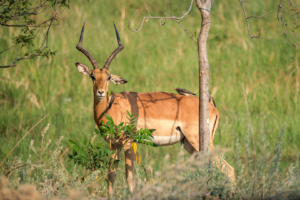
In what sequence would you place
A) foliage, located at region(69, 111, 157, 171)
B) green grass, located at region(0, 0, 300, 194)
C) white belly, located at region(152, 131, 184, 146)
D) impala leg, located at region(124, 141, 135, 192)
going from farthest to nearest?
green grass, located at region(0, 0, 300, 194) → white belly, located at region(152, 131, 184, 146) → impala leg, located at region(124, 141, 135, 192) → foliage, located at region(69, 111, 157, 171)

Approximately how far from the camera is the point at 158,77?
32.6ft

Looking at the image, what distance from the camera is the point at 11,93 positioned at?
8.87 m

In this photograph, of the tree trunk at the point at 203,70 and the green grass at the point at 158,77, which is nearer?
the tree trunk at the point at 203,70

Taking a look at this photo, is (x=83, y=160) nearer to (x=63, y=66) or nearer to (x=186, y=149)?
(x=186, y=149)

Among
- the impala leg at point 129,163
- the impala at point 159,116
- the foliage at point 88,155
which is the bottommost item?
the impala leg at point 129,163

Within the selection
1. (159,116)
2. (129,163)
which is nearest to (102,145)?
(129,163)

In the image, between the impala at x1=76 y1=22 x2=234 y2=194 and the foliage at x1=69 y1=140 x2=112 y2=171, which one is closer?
the foliage at x1=69 y1=140 x2=112 y2=171

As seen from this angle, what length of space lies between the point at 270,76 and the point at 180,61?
107 inches

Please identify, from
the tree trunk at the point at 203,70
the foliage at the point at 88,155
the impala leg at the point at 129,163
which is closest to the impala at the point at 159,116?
the impala leg at the point at 129,163

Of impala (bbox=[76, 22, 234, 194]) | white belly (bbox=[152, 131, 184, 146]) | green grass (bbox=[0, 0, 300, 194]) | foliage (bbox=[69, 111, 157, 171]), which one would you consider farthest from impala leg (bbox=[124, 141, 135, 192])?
green grass (bbox=[0, 0, 300, 194])

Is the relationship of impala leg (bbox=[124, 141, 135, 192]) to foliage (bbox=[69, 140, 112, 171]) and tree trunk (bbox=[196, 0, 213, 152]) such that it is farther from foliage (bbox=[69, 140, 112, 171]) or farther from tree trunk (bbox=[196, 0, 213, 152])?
tree trunk (bbox=[196, 0, 213, 152])

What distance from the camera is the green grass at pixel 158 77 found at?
7543 millimetres

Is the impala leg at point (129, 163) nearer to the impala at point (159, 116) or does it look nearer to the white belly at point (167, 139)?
the impala at point (159, 116)

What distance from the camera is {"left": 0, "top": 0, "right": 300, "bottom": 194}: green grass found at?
24.7ft
